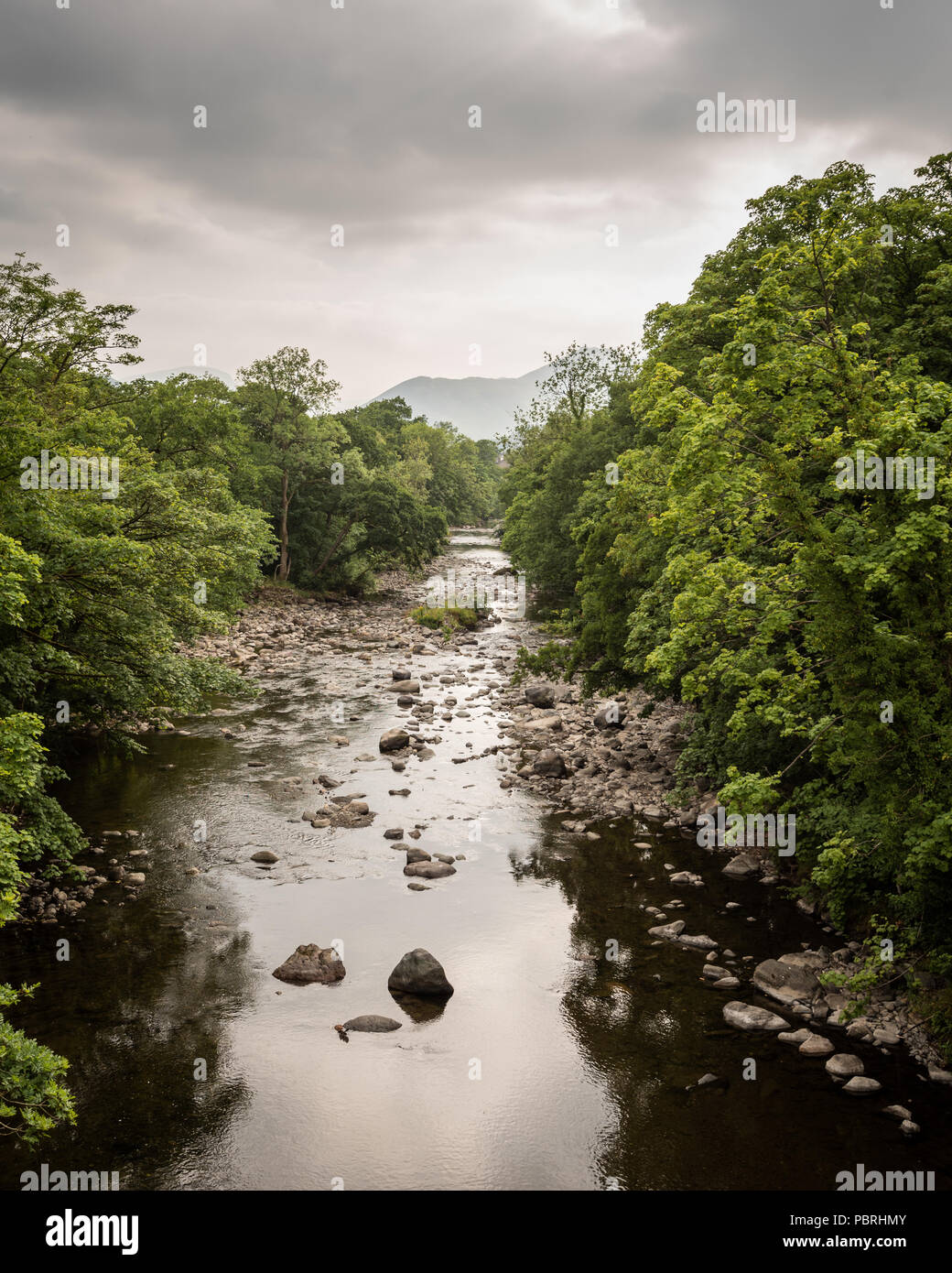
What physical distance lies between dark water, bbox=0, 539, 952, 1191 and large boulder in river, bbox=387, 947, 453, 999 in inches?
10.7

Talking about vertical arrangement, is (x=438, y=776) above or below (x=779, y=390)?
below

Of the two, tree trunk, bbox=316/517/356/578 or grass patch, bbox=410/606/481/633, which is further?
tree trunk, bbox=316/517/356/578

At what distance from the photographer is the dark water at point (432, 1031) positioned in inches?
329

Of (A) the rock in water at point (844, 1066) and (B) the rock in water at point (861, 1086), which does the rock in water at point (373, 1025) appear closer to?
(A) the rock in water at point (844, 1066)

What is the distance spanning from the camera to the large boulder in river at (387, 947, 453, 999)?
11.4m

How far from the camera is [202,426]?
101 ft

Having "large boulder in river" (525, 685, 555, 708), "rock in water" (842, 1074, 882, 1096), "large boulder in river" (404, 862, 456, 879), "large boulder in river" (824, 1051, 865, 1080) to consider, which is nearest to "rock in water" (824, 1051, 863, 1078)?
"large boulder in river" (824, 1051, 865, 1080)

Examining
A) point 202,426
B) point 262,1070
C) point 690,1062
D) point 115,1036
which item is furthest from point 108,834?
point 202,426

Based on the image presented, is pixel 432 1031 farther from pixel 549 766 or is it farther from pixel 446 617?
pixel 446 617

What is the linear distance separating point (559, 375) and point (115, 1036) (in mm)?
40265

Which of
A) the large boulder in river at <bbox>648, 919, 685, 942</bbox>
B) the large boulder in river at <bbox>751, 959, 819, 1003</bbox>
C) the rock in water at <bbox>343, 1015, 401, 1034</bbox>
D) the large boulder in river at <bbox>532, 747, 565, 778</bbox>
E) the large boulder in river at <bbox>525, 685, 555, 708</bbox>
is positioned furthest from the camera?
the large boulder in river at <bbox>525, 685, 555, 708</bbox>

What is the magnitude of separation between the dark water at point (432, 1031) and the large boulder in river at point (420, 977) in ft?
0.89

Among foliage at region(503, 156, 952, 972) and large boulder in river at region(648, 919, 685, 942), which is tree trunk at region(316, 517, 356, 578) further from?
large boulder in river at region(648, 919, 685, 942)
